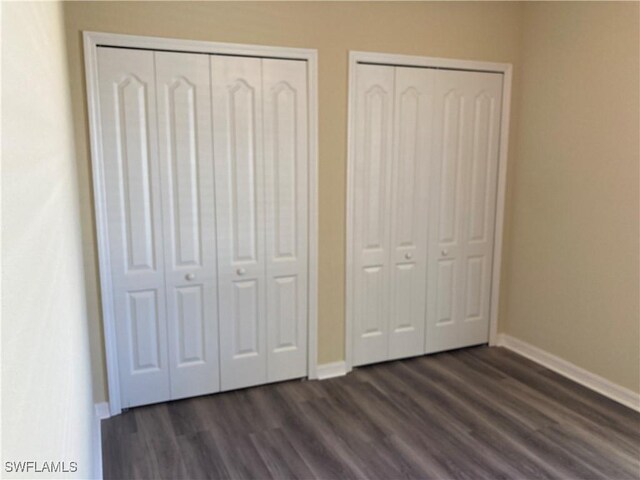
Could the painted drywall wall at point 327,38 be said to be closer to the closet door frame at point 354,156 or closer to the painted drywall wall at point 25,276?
the closet door frame at point 354,156

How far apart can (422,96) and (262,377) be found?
87.8 inches

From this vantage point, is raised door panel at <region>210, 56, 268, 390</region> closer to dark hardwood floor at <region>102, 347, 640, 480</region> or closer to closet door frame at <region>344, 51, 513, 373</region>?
dark hardwood floor at <region>102, 347, 640, 480</region>

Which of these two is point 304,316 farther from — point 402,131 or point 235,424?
point 402,131

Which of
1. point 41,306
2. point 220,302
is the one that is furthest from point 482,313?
point 41,306

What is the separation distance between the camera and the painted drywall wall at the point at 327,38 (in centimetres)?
252

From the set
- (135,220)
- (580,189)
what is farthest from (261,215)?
(580,189)

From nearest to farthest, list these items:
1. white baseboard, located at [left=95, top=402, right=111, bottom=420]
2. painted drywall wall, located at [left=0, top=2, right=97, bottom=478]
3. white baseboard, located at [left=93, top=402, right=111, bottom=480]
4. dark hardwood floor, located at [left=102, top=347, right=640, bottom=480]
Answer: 1. painted drywall wall, located at [left=0, top=2, right=97, bottom=478]
2. white baseboard, located at [left=93, top=402, right=111, bottom=480]
3. dark hardwood floor, located at [left=102, top=347, right=640, bottom=480]
4. white baseboard, located at [left=95, top=402, right=111, bottom=420]

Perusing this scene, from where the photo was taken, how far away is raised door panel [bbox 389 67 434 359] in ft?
10.7

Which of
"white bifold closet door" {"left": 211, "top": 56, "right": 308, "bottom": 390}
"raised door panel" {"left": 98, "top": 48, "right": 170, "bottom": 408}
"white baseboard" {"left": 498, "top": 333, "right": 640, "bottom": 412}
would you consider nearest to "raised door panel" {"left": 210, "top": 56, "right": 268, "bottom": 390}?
"white bifold closet door" {"left": 211, "top": 56, "right": 308, "bottom": 390}

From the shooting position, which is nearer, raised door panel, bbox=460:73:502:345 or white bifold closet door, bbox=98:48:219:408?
white bifold closet door, bbox=98:48:219:408

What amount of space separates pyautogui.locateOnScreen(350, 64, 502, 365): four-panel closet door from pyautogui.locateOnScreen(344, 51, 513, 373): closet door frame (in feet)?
0.11

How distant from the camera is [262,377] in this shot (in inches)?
124

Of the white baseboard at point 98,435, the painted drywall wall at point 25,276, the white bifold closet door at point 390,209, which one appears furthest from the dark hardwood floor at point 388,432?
Answer: the painted drywall wall at point 25,276

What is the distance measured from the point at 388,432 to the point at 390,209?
1.48 metres
